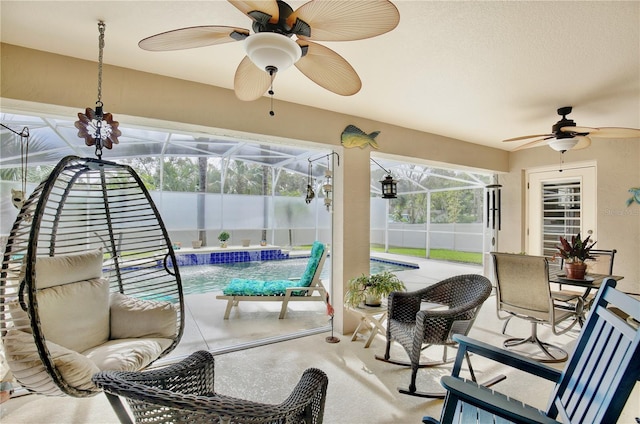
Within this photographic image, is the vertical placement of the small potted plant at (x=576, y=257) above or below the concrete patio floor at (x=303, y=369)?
above

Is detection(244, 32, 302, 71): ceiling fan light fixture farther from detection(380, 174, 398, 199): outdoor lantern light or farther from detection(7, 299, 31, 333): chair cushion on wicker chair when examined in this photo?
detection(380, 174, 398, 199): outdoor lantern light

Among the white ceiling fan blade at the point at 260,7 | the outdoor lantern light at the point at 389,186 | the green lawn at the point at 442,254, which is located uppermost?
the white ceiling fan blade at the point at 260,7

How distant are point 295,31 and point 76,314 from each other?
2097 millimetres

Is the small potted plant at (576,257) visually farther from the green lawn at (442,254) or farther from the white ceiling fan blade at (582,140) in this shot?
the green lawn at (442,254)

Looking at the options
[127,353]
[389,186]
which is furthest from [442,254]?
[127,353]

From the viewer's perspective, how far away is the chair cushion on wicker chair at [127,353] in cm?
169

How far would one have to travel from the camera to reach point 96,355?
179cm

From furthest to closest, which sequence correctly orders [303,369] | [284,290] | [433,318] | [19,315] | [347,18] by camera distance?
[284,290]
[303,369]
[433,318]
[19,315]
[347,18]

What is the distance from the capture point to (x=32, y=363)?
1424 mm

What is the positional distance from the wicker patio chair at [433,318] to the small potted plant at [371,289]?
0.76 feet

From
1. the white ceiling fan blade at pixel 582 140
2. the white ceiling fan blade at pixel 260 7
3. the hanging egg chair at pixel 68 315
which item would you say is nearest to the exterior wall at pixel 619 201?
the white ceiling fan blade at pixel 582 140

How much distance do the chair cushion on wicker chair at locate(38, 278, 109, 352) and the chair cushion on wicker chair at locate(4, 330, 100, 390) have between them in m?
0.35

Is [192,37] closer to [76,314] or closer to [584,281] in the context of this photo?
[76,314]

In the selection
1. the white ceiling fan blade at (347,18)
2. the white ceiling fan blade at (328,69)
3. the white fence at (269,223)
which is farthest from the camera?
the white fence at (269,223)
